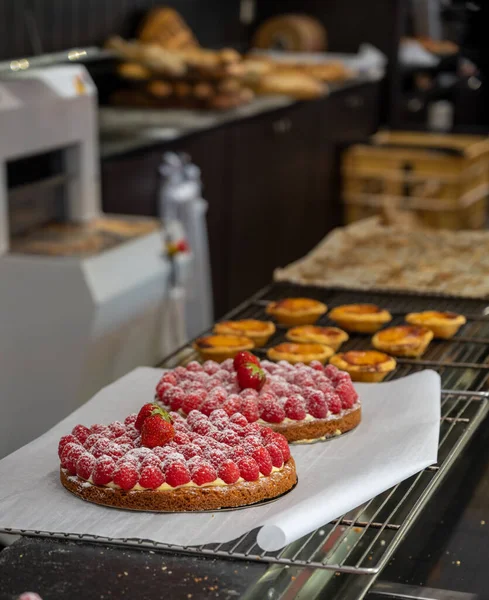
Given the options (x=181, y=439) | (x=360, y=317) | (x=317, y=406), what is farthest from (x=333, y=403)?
(x=360, y=317)

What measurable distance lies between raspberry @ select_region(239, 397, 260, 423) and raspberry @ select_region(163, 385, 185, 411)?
0.11m

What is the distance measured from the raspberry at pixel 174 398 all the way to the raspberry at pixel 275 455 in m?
0.29

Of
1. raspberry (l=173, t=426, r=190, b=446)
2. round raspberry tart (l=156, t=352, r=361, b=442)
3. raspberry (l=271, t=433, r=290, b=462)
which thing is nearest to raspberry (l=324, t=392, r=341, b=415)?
round raspberry tart (l=156, t=352, r=361, b=442)

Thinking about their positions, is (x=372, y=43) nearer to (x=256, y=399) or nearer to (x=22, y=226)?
(x=22, y=226)

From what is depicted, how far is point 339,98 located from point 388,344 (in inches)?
163

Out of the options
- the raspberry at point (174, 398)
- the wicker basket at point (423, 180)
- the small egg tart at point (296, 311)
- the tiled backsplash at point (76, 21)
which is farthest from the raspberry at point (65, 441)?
the wicker basket at point (423, 180)

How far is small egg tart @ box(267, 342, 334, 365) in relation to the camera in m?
2.29

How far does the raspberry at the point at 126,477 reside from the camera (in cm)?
159

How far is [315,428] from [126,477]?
46cm

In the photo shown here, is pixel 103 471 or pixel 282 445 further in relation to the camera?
pixel 282 445

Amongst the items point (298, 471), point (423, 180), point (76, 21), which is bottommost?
point (423, 180)

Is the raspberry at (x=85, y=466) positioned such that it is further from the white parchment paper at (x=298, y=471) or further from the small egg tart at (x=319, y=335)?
the small egg tart at (x=319, y=335)

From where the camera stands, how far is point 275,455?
5.50ft

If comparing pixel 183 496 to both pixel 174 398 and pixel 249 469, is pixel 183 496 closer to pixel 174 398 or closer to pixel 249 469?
pixel 249 469
